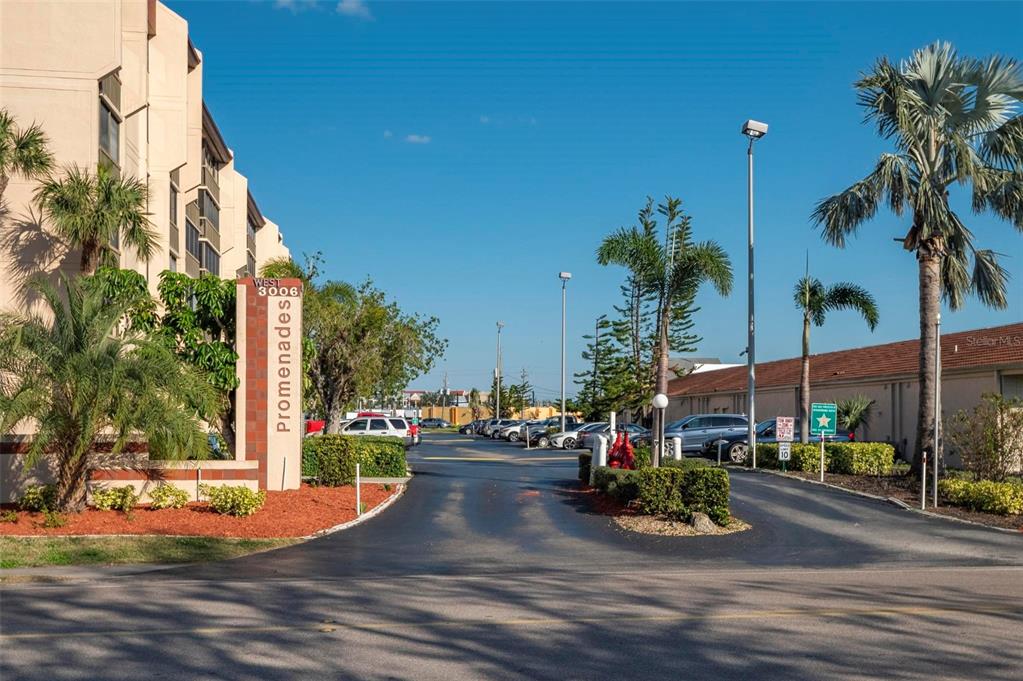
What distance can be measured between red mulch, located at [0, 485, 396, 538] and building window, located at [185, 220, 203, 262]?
23.4 m

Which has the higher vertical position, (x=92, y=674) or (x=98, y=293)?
(x=98, y=293)

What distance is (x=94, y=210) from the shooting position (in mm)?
23234

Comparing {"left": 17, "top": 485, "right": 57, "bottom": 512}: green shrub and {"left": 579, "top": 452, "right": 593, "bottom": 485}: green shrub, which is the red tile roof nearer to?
{"left": 579, "top": 452, "right": 593, "bottom": 485}: green shrub

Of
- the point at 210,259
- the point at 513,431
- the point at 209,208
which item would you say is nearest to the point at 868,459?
the point at 210,259

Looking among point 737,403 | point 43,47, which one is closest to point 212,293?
point 43,47

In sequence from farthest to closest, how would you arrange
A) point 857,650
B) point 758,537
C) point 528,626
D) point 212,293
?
point 212,293, point 758,537, point 528,626, point 857,650

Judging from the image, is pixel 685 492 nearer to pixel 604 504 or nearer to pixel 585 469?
pixel 604 504

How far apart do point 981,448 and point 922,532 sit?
500cm

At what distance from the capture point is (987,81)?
23531 mm

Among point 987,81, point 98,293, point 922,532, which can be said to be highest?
point 987,81

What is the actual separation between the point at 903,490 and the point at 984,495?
11.6ft

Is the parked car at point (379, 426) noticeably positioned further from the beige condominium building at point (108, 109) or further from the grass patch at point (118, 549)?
the grass patch at point (118, 549)

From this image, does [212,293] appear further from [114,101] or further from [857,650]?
[857,650]

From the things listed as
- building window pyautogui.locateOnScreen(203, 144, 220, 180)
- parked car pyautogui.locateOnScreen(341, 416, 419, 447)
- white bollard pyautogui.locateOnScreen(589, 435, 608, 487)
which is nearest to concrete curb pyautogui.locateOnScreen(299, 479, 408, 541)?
white bollard pyautogui.locateOnScreen(589, 435, 608, 487)
